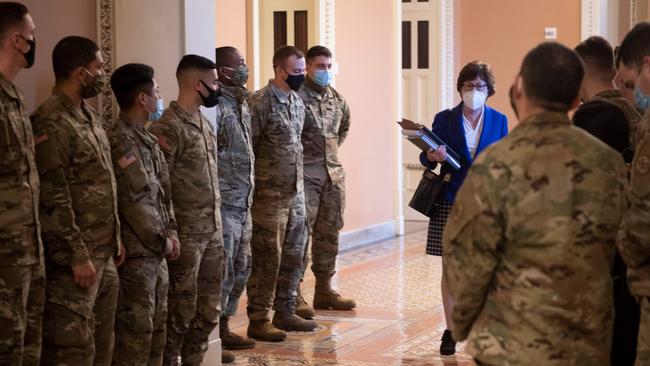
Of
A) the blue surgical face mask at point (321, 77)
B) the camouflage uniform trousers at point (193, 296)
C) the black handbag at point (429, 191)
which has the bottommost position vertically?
the camouflage uniform trousers at point (193, 296)

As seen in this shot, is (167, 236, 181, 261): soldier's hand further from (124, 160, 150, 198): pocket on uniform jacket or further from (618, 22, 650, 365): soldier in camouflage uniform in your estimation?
(618, 22, 650, 365): soldier in camouflage uniform

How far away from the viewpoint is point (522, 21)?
47.5ft

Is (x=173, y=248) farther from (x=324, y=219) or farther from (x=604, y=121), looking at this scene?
(x=324, y=219)

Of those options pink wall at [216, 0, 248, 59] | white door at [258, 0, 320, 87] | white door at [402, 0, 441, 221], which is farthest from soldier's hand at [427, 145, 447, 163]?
white door at [402, 0, 441, 221]

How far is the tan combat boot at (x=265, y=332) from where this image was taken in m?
6.61

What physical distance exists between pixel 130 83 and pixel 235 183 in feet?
4.63

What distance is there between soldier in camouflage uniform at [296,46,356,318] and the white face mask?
148cm

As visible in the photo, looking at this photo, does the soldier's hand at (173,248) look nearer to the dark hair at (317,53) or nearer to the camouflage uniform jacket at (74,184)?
the camouflage uniform jacket at (74,184)

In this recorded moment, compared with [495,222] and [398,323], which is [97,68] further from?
[398,323]

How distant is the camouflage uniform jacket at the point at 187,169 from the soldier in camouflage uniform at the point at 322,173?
73.5 inches

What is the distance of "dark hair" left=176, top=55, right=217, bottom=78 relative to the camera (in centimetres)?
541

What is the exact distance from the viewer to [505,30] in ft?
47.7

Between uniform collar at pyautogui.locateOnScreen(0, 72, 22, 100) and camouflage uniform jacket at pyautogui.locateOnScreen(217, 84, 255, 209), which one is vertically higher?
uniform collar at pyautogui.locateOnScreen(0, 72, 22, 100)

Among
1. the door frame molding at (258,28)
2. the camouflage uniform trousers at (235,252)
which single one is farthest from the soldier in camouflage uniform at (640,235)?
the door frame molding at (258,28)
